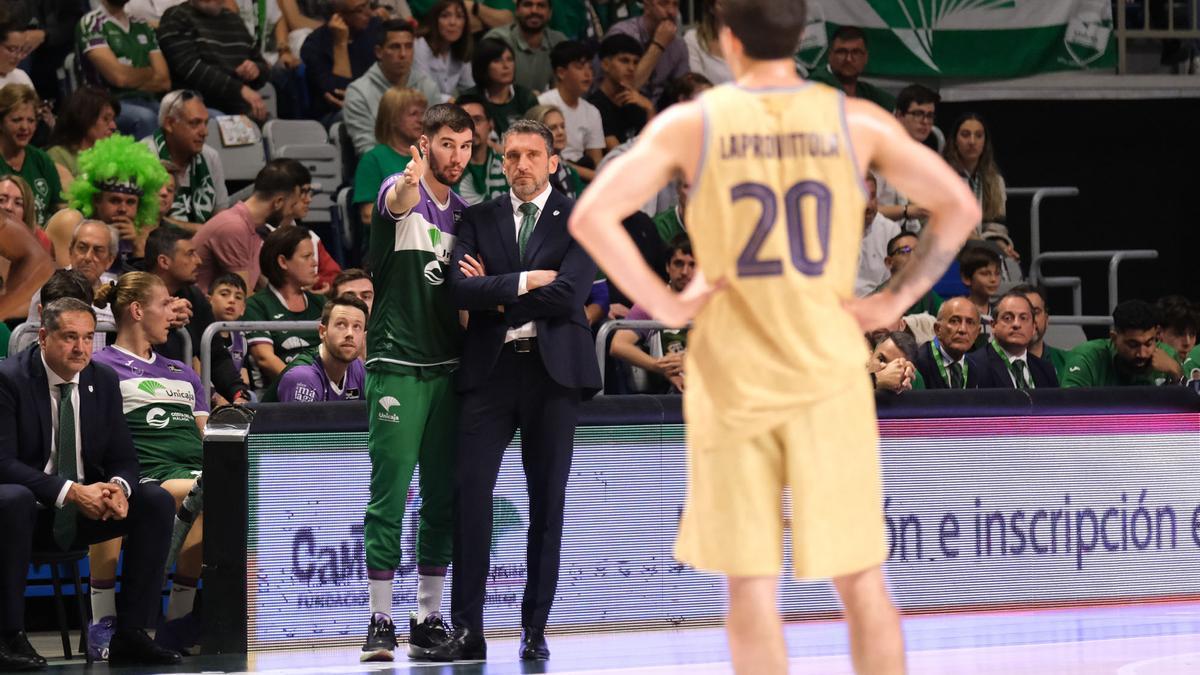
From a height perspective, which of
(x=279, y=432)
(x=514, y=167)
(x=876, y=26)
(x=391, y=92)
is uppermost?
(x=876, y=26)

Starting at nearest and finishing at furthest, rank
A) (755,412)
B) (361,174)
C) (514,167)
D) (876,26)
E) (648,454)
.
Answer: (755,412)
(514,167)
(648,454)
(361,174)
(876,26)

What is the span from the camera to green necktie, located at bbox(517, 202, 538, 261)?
22.3 feet

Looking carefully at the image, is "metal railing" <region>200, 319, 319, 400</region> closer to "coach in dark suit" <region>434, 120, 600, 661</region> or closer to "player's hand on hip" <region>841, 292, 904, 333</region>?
"coach in dark suit" <region>434, 120, 600, 661</region>

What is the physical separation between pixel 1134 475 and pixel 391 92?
4762 millimetres

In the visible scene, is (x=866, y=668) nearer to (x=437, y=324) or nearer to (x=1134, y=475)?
(x=437, y=324)

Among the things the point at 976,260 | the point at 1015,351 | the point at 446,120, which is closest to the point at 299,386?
the point at 446,120

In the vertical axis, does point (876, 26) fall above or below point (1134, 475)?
above

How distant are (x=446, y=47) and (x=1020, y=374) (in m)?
4.92

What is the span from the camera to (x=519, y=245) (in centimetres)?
679

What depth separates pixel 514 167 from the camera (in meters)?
6.77

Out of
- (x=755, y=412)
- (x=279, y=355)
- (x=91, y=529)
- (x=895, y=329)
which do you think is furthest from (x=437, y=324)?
(x=895, y=329)

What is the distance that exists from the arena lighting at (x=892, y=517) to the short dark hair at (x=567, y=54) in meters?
4.46

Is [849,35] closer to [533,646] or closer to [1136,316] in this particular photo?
[1136,316]

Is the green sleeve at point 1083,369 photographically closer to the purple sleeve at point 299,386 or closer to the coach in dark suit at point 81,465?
the purple sleeve at point 299,386
